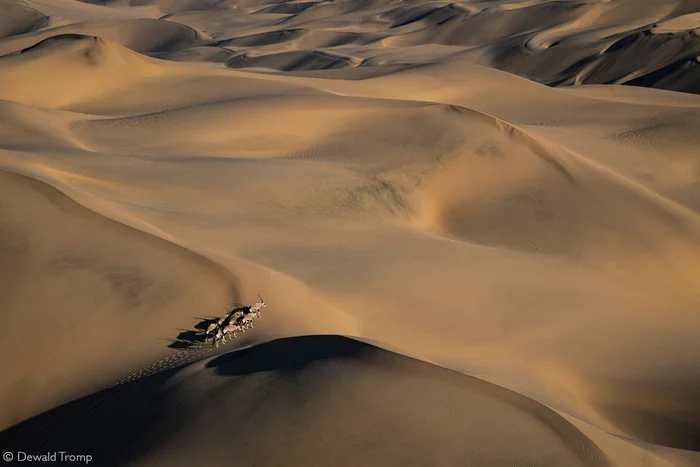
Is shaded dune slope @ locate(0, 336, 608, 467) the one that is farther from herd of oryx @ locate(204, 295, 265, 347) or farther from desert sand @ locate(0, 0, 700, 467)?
herd of oryx @ locate(204, 295, 265, 347)

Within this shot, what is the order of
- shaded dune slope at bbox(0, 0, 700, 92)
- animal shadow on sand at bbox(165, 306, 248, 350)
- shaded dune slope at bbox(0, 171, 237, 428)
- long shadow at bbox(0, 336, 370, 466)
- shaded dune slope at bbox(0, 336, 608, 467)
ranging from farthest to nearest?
1. shaded dune slope at bbox(0, 0, 700, 92)
2. animal shadow on sand at bbox(165, 306, 248, 350)
3. shaded dune slope at bbox(0, 171, 237, 428)
4. long shadow at bbox(0, 336, 370, 466)
5. shaded dune slope at bbox(0, 336, 608, 467)

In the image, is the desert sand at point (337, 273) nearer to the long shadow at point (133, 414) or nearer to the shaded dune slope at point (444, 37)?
the long shadow at point (133, 414)

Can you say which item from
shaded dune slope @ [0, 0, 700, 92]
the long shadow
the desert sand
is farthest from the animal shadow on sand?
shaded dune slope @ [0, 0, 700, 92]

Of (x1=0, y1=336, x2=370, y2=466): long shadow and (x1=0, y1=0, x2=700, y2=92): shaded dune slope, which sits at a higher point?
(x1=0, y1=336, x2=370, y2=466): long shadow

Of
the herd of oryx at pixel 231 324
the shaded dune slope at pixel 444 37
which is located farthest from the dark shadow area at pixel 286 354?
the shaded dune slope at pixel 444 37

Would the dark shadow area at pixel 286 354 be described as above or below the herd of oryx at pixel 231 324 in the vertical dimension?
above

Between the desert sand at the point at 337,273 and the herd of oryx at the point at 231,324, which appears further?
the herd of oryx at the point at 231,324
